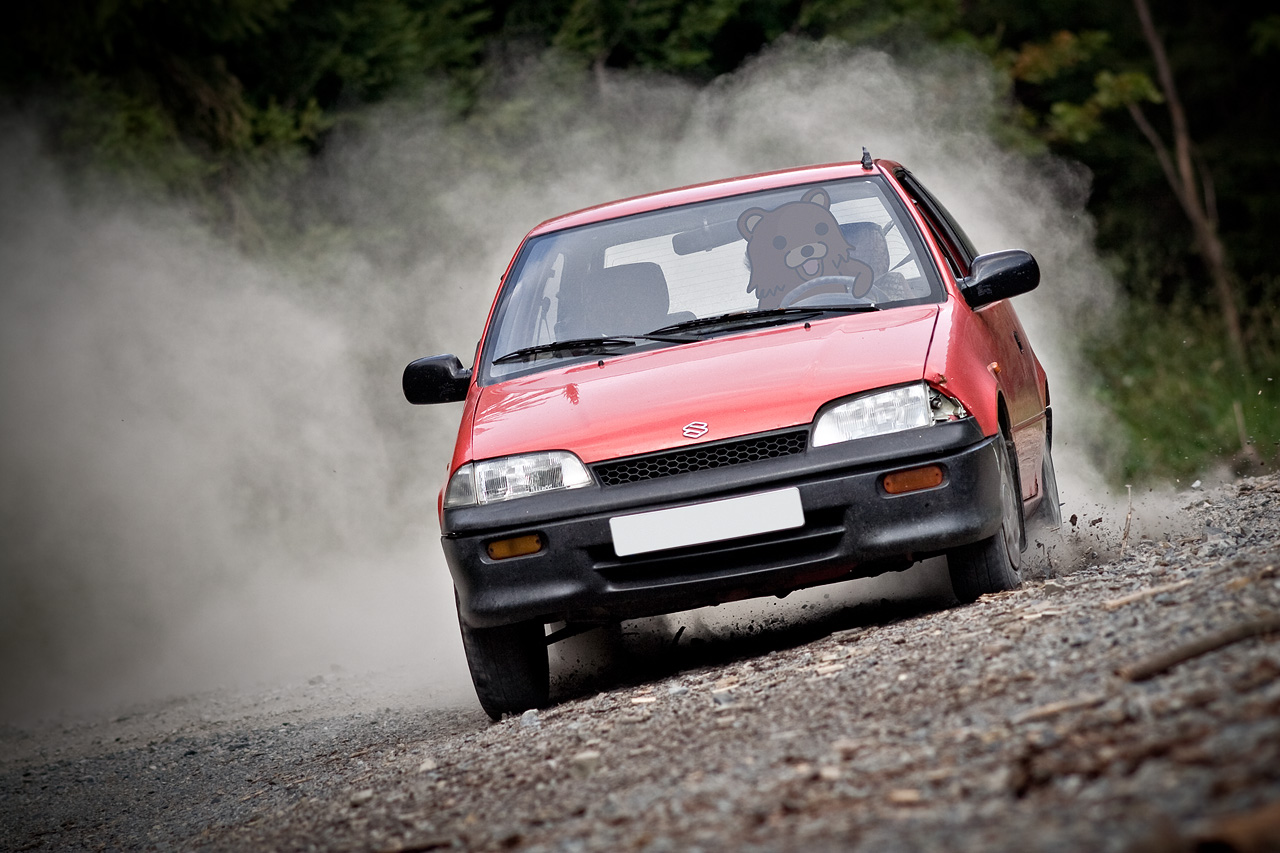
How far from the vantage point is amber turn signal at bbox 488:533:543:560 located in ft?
15.0

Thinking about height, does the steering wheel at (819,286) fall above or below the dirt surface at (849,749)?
above

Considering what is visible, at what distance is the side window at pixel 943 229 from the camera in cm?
574

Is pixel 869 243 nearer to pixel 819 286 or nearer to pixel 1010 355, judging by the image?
pixel 819 286

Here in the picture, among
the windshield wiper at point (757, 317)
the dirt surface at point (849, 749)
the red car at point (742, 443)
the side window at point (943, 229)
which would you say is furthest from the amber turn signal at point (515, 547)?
the side window at point (943, 229)

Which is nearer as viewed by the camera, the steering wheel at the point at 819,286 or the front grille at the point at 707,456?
the front grille at the point at 707,456

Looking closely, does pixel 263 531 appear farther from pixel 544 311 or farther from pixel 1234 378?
pixel 1234 378

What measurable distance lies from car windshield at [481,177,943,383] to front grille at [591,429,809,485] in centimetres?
72

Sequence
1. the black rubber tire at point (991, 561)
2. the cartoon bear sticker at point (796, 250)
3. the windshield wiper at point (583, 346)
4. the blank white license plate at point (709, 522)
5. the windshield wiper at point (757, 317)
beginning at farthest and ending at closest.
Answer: the cartoon bear sticker at point (796, 250)
the windshield wiper at point (583, 346)
the windshield wiper at point (757, 317)
the black rubber tire at point (991, 561)
the blank white license plate at point (709, 522)

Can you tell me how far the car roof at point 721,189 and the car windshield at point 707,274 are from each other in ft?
0.14

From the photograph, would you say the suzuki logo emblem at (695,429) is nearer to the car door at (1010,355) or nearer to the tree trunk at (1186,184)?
the car door at (1010,355)

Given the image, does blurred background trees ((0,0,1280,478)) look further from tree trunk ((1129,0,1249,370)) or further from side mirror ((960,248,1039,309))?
side mirror ((960,248,1039,309))

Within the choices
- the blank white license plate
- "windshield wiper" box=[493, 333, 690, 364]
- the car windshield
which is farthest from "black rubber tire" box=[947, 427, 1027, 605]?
"windshield wiper" box=[493, 333, 690, 364]

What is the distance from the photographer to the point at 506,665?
4.96 metres

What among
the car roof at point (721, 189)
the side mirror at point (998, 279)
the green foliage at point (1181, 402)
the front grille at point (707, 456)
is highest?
the car roof at point (721, 189)
